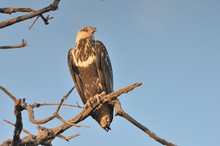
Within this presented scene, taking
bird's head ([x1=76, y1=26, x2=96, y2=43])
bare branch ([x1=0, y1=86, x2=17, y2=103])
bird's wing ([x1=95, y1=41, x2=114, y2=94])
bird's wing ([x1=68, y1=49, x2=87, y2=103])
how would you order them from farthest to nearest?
bird's head ([x1=76, y1=26, x2=96, y2=43]) → bird's wing ([x1=68, y1=49, x2=87, y2=103]) → bird's wing ([x1=95, y1=41, x2=114, y2=94]) → bare branch ([x1=0, y1=86, x2=17, y2=103])

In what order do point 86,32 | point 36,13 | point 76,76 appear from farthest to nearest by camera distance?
1. point 86,32
2. point 76,76
3. point 36,13

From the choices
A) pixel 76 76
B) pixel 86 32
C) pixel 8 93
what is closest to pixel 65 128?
pixel 8 93

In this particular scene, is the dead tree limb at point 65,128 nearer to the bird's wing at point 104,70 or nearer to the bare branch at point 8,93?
the bare branch at point 8,93

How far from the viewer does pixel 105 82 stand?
28.2 ft

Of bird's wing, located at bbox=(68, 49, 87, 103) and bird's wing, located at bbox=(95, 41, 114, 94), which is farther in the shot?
bird's wing, located at bbox=(68, 49, 87, 103)

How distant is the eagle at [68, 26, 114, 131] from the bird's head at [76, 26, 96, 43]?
362 mm

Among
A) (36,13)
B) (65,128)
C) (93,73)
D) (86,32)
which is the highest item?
(86,32)

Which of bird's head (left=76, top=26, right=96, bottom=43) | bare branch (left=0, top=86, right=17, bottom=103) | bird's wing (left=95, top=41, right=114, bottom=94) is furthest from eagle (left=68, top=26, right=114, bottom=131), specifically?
bare branch (left=0, top=86, right=17, bottom=103)

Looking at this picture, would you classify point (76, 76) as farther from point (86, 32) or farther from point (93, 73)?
point (86, 32)

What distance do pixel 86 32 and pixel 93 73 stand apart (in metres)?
1.33

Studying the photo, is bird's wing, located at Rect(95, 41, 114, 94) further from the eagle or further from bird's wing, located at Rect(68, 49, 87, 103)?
bird's wing, located at Rect(68, 49, 87, 103)

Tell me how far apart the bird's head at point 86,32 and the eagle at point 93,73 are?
0.36 m

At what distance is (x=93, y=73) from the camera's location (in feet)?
28.3

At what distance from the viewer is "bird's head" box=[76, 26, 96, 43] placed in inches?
370
